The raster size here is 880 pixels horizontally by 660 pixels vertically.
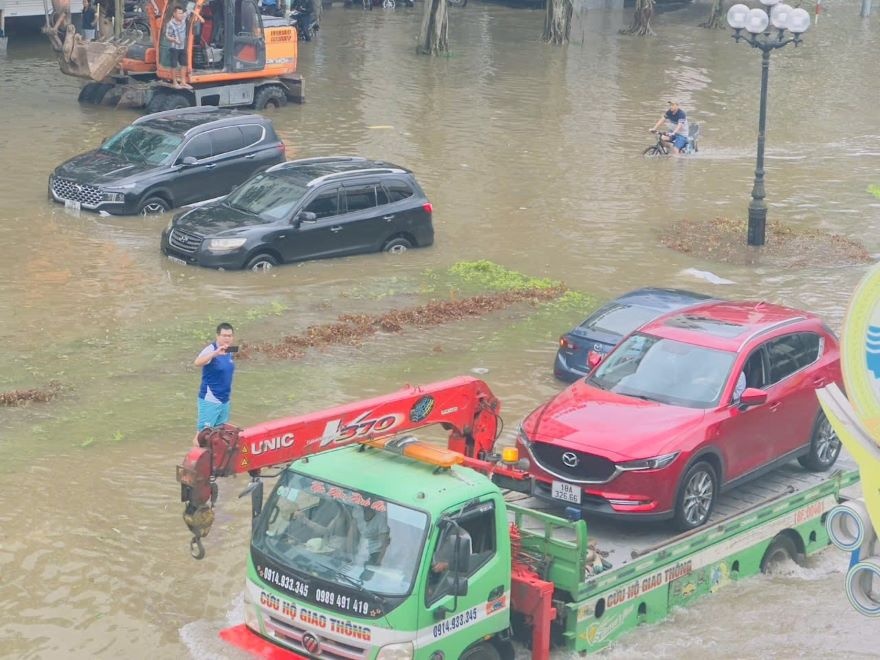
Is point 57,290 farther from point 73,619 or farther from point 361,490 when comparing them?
point 361,490

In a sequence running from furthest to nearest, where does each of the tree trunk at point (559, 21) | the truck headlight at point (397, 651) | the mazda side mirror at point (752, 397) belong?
the tree trunk at point (559, 21), the mazda side mirror at point (752, 397), the truck headlight at point (397, 651)

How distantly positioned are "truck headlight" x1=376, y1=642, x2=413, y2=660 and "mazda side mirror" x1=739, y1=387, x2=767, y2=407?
178 inches

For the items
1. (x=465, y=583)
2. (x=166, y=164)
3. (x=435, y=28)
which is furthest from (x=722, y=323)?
(x=435, y=28)

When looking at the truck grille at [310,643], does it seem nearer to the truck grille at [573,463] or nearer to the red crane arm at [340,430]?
the red crane arm at [340,430]

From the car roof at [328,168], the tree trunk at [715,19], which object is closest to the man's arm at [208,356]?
the car roof at [328,168]

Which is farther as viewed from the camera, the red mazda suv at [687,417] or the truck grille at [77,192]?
the truck grille at [77,192]

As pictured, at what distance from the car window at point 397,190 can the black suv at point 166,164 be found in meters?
3.67

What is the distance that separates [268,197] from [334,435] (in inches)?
494

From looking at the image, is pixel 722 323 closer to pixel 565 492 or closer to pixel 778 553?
pixel 778 553

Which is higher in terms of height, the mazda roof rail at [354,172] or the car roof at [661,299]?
the mazda roof rail at [354,172]

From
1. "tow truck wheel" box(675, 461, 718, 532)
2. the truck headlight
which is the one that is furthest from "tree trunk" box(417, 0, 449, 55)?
the truck headlight

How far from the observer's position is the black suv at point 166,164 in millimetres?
23609

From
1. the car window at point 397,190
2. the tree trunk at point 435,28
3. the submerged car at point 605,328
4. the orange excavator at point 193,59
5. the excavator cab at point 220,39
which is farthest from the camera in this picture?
the tree trunk at point 435,28

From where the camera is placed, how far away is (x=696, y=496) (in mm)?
11750
